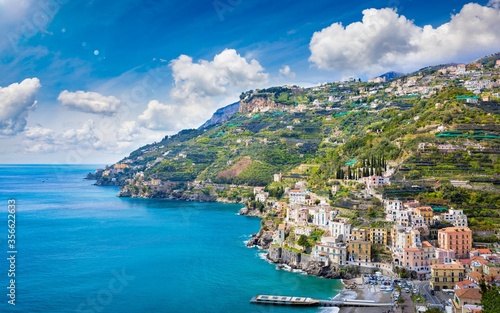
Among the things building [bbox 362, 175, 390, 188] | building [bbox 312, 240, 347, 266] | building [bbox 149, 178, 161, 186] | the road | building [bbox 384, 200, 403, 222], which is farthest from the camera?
building [bbox 149, 178, 161, 186]

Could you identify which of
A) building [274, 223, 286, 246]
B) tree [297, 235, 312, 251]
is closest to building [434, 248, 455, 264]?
tree [297, 235, 312, 251]

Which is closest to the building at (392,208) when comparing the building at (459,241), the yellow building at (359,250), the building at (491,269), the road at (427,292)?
the yellow building at (359,250)

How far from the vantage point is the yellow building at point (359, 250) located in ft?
105

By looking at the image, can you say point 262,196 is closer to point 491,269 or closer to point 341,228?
point 341,228

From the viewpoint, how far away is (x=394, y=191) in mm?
37469

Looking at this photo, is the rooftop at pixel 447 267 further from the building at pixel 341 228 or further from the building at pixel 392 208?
the building at pixel 341 228

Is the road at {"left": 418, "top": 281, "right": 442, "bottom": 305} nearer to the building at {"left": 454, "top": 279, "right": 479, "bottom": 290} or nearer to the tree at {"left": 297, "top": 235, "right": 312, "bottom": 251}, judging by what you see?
the building at {"left": 454, "top": 279, "right": 479, "bottom": 290}

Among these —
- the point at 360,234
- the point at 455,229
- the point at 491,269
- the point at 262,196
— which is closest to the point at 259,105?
the point at 262,196

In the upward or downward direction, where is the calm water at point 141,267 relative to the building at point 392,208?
downward

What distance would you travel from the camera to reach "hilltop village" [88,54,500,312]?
31328 millimetres

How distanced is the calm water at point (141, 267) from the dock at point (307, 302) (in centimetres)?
51

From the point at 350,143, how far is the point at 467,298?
130 feet

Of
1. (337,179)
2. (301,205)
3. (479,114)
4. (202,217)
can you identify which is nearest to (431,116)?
(479,114)

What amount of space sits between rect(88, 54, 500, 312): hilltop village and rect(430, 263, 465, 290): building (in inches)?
2.4
